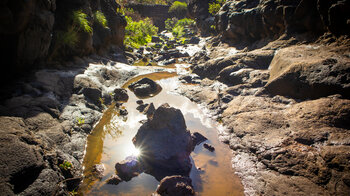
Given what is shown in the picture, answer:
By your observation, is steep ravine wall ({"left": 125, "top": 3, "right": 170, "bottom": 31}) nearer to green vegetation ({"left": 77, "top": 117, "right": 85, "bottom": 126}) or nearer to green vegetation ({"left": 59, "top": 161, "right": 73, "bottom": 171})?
green vegetation ({"left": 77, "top": 117, "right": 85, "bottom": 126})

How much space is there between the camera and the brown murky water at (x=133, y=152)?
4898 mm

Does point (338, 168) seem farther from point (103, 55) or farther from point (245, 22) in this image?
point (103, 55)

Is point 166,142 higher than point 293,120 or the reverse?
the reverse

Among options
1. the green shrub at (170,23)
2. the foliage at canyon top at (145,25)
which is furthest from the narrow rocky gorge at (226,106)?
the green shrub at (170,23)

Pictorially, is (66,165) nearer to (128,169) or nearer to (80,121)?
(128,169)

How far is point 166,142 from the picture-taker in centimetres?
581

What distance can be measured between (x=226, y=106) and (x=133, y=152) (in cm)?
444

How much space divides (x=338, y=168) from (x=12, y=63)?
9813 mm

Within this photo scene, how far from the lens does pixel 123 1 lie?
3066 cm

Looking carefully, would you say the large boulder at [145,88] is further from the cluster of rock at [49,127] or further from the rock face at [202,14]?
the rock face at [202,14]

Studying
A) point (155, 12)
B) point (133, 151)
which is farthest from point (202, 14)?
point (133, 151)

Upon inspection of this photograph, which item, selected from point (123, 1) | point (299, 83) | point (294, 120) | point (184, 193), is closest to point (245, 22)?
point (299, 83)

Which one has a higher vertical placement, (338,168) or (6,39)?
(6,39)

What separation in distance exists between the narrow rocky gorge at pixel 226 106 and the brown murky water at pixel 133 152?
8.8 inches
